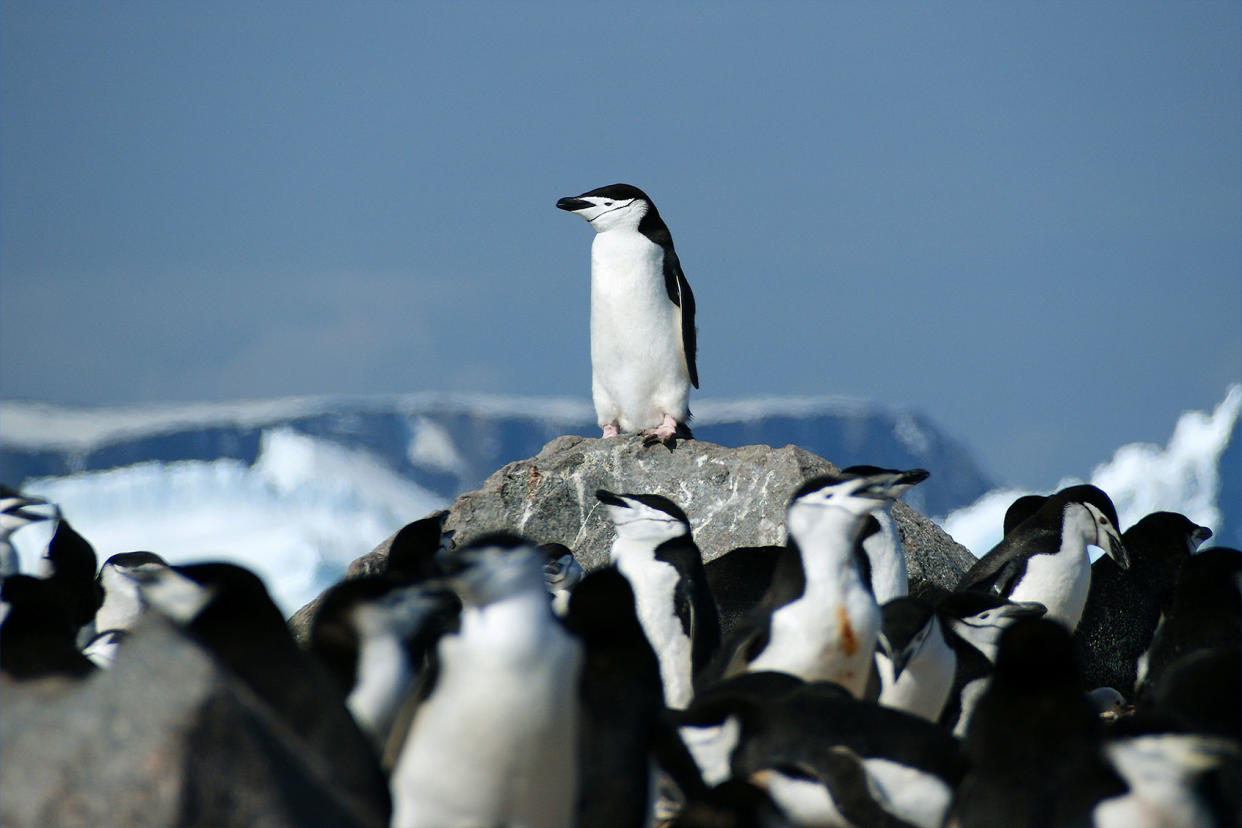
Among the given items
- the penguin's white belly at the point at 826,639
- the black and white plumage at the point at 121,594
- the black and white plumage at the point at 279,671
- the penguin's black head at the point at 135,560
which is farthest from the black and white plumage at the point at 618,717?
the penguin's black head at the point at 135,560

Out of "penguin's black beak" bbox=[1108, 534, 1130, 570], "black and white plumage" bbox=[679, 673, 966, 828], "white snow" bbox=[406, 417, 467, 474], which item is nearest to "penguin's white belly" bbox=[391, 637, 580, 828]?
"black and white plumage" bbox=[679, 673, 966, 828]

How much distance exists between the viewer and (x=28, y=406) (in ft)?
90.4

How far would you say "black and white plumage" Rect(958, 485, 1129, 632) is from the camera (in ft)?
22.8

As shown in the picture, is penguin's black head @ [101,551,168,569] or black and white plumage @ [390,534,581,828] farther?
penguin's black head @ [101,551,168,569]

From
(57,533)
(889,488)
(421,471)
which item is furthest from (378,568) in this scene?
(421,471)

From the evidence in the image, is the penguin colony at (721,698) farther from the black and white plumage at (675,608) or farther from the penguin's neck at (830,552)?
the black and white plumage at (675,608)

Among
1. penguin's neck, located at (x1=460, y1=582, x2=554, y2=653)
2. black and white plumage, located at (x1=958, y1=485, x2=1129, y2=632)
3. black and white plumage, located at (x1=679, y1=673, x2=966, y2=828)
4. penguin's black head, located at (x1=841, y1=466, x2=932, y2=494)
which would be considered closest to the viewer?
penguin's neck, located at (x1=460, y1=582, x2=554, y2=653)

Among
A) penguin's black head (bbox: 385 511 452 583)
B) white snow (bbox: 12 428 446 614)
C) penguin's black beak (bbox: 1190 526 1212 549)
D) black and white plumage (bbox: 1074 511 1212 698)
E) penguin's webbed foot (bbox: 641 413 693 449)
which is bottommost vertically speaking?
white snow (bbox: 12 428 446 614)

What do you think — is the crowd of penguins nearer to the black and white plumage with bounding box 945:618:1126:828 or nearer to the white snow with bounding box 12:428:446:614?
the black and white plumage with bounding box 945:618:1126:828

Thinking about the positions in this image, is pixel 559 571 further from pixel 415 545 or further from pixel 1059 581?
pixel 1059 581

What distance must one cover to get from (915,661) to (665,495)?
3.08m

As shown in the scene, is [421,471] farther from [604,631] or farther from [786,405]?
[604,631]

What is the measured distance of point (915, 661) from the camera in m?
5.08

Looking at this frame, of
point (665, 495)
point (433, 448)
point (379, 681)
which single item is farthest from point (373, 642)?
point (433, 448)
